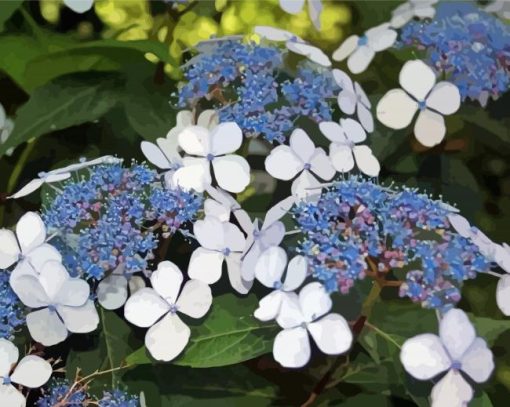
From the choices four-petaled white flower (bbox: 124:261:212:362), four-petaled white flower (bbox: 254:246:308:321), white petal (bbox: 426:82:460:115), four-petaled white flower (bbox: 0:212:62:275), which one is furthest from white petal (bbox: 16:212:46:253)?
white petal (bbox: 426:82:460:115)

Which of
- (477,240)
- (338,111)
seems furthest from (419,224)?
(338,111)

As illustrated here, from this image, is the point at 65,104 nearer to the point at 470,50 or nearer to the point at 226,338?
the point at 226,338

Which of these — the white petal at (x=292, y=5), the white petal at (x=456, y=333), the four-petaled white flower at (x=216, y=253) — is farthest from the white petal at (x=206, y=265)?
the white petal at (x=292, y=5)

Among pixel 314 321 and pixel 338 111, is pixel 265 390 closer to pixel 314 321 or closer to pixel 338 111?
pixel 314 321

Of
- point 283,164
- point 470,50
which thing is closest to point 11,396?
point 283,164

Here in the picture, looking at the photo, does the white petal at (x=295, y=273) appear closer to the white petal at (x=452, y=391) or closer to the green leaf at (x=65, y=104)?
the white petal at (x=452, y=391)

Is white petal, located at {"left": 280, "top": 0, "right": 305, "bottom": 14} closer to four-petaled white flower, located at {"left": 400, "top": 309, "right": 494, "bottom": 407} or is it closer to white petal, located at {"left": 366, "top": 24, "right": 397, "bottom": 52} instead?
white petal, located at {"left": 366, "top": 24, "right": 397, "bottom": 52}
